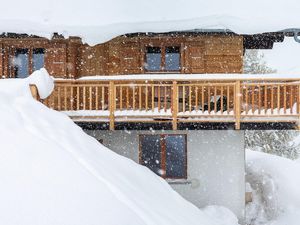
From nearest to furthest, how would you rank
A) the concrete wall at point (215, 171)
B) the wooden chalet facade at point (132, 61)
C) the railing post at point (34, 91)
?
the railing post at point (34, 91) < the concrete wall at point (215, 171) < the wooden chalet facade at point (132, 61)

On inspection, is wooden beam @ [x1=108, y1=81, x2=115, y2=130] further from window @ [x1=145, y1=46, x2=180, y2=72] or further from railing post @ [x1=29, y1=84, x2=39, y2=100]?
window @ [x1=145, y1=46, x2=180, y2=72]

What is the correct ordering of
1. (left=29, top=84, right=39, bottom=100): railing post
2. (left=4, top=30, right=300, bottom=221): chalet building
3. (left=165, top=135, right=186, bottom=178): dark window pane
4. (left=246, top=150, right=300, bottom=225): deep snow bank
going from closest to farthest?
1. (left=29, top=84, right=39, bottom=100): railing post
2. (left=4, top=30, right=300, bottom=221): chalet building
3. (left=165, top=135, right=186, bottom=178): dark window pane
4. (left=246, top=150, right=300, bottom=225): deep snow bank

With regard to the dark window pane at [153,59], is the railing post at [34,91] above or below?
below

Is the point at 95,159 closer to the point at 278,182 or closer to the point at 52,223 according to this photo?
the point at 52,223

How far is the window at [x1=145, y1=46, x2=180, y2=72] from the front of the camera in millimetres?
15414

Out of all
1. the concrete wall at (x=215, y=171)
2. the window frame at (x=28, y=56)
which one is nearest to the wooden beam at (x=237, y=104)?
the concrete wall at (x=215, y=171)

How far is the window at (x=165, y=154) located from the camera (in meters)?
14.2

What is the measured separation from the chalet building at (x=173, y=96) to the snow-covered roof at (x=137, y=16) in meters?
0.42

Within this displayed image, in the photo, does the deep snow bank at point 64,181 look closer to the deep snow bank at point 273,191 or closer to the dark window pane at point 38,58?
the dark window pane at point 38,58

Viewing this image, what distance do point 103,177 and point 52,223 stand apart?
1.69 m

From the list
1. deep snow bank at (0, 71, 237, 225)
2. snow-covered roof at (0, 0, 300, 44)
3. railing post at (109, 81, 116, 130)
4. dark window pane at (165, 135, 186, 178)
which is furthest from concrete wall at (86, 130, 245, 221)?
deep snow bank at (0, 71, 237, 225)

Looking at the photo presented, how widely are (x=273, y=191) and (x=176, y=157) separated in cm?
500

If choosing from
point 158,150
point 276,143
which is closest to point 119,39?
point 158,150

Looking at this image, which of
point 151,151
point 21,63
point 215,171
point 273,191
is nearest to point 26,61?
point 21,63
